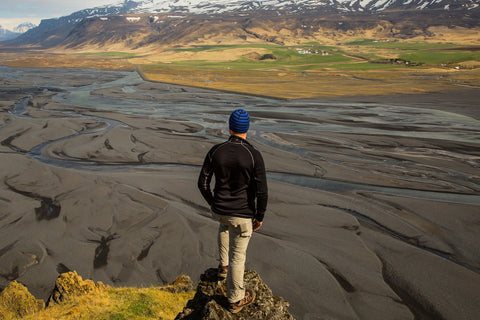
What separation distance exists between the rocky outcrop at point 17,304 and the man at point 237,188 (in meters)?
4.59

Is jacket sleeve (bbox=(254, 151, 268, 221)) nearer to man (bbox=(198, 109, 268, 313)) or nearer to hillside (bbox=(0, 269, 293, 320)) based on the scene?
man (bbox=(198, 109, 268, 313))

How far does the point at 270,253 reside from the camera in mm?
9875

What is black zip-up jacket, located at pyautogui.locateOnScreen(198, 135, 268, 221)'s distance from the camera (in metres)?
4.20

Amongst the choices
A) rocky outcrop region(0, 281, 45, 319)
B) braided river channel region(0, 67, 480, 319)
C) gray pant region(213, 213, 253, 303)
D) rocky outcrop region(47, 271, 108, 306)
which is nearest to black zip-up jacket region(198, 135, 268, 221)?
gray pant region(213, 213, 253, 303)

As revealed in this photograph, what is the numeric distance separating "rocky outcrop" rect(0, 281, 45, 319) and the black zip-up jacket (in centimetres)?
496

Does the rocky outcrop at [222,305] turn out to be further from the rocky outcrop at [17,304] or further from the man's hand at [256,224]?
the rocky outcrop at [17,304]

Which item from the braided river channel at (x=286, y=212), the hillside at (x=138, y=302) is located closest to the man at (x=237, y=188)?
the hillside at (x=138, y=302)

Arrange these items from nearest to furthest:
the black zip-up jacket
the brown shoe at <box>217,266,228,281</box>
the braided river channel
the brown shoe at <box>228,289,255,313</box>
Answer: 1. the black zip-up jacket
2. the brown shoe at <box>228,289,255,313</box>
3. the brown shoe at <box>217,266,228,281</box>
4. the braided river channel

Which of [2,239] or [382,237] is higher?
[2,239]

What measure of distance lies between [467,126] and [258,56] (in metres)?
121

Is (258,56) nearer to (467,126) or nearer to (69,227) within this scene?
(467,126)

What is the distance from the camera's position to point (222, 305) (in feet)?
A: 15.4

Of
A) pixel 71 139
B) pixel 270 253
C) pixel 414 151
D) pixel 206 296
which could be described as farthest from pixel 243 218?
pixel 71 139

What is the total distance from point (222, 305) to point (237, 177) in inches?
79.5
